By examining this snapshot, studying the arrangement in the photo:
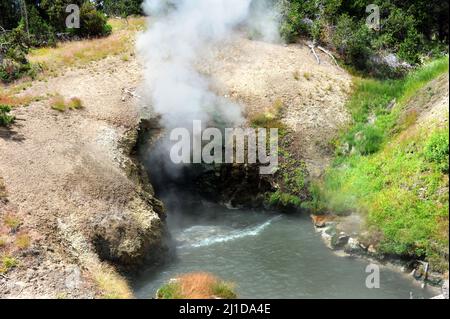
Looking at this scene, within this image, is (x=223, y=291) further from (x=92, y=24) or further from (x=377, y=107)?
(x=92, y=24)

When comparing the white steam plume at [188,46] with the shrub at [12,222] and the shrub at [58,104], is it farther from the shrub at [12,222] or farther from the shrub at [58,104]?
the shrub at [12,222]

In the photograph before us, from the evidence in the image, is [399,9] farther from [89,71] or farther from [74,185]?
[74,185]

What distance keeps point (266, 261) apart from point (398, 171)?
669 cm

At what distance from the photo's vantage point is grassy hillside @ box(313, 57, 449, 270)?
17203 millimetres

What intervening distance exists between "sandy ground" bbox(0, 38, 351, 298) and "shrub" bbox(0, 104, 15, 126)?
0.45 metres

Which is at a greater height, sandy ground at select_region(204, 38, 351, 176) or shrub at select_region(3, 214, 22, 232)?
sandy ground at select_region(204, 38, 351, 176)

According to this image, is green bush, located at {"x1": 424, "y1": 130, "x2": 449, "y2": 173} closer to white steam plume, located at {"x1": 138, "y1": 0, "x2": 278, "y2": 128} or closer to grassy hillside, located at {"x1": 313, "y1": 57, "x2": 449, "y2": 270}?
grassy hillside, located at {"x1": 313, "y1": 57, "x2": 449, "y2": 270}

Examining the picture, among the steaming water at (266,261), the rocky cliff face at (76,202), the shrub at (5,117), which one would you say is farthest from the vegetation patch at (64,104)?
the steaming water at (266,261)

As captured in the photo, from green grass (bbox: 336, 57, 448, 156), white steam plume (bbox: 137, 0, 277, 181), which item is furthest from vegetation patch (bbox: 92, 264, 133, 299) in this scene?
green grass (bbox: 336, 57, 448, 156)

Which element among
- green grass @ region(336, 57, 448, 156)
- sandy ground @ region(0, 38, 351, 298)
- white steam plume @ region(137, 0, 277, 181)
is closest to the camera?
sandy ground @ region(0, 38, 351, 298)

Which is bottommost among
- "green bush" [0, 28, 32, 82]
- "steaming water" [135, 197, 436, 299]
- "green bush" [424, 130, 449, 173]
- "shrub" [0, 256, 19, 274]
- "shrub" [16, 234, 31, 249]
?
"steaming water" [135, 197, 436, 299]

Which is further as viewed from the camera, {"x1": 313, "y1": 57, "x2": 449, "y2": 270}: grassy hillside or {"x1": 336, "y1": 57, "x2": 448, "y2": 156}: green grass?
{"x1": 336, "y1": 57, "x2": 448, "y2": 156}: green grass

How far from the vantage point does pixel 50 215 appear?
17.2 meters

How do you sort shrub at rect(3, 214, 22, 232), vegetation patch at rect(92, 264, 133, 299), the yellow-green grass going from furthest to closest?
the yellow-green grass → shrub at rect(3, 214, 22, 232) → vegetation patch at rect(92, 264, 133, 299)
